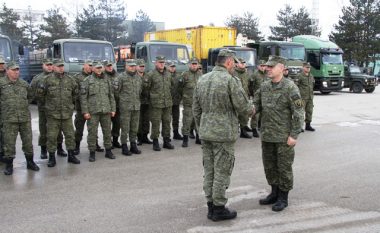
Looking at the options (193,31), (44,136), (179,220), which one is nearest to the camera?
(179,220)

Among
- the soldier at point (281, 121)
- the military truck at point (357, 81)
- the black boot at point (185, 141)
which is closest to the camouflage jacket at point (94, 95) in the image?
the black boot at point (185, 141)

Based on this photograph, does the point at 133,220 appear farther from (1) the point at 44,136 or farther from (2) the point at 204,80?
(1) the point at 44,136

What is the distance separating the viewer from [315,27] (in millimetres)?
53094

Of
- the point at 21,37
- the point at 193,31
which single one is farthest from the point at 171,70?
the point at 21,37

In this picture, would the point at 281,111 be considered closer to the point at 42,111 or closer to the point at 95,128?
the point at 95,128

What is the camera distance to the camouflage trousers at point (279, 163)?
16.9 ft

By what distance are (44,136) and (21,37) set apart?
3703 cm

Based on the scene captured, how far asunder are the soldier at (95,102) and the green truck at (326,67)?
17.0 metres

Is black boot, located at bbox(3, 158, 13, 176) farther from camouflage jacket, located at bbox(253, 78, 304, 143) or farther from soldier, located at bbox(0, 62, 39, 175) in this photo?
camouflage jacket, located at bbox(253, 78, 304, 143)

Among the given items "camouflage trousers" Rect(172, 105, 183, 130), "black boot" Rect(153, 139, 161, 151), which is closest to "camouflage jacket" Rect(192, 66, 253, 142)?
"black boot" Rect(153, 139, 161, 151)

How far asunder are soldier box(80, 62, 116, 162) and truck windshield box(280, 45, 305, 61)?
45.9ft

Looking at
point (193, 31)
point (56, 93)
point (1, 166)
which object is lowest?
point (1, 166)

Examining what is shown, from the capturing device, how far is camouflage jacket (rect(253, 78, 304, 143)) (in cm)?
504

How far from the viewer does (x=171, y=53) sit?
1504cm
